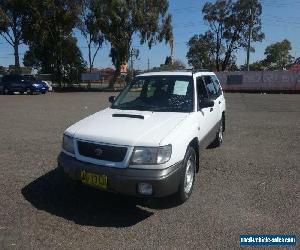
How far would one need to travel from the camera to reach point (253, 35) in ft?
160

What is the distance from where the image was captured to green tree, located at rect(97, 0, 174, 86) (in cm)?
3856

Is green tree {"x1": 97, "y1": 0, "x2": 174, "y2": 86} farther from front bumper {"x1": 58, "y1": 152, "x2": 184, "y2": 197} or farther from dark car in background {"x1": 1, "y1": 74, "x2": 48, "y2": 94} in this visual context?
front bumper {"x1": 58, "y1": 152, "x2": 184, "y2": 197}

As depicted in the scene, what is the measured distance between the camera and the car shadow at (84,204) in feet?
15.0

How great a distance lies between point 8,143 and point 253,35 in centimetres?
4503

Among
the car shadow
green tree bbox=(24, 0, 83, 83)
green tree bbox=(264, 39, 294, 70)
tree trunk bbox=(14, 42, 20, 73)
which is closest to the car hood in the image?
the car shadow

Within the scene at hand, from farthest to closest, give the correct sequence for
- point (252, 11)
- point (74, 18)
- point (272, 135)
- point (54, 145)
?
point (252, 11) → point (74, 18) → point (272, 135) → point (54, 145)

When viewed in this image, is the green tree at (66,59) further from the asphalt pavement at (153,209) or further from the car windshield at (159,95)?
the car windshield at (159,95)

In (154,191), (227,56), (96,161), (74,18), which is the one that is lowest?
(154,191)

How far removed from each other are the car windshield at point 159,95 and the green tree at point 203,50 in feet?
146

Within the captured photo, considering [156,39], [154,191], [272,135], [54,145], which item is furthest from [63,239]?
[156,39]

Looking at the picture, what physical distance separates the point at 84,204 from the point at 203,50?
4979cm

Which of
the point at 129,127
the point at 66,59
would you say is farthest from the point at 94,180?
the point at 66,59

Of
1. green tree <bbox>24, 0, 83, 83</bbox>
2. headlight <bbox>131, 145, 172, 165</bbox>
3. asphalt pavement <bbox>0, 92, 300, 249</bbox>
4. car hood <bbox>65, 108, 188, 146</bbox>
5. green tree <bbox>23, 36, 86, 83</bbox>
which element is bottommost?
asphalt pavement <bbox>0, 92, 300, 249</bbox>

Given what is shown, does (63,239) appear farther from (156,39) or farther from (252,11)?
(252,11)
